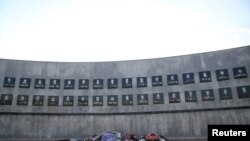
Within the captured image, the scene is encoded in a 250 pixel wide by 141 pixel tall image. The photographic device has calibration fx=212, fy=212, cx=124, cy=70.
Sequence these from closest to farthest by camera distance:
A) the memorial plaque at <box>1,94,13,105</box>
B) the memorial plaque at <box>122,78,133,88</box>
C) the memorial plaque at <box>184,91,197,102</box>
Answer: the memorial plaque at <box>184,91,197,102</box>, the memorial plaque at <box>1,94,13,105</box>, the memorial plaque at <box>122,78,133,88</box>

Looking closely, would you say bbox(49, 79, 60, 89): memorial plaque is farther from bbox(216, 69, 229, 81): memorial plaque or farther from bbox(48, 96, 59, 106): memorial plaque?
bbox(216, 69, 229, 81): memorial plaque

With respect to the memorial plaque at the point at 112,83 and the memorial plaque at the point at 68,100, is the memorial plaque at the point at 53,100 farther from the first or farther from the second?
the memorial plaque at the point at 112,83

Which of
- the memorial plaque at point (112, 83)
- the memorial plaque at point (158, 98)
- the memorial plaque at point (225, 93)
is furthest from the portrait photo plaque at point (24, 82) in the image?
the memorial plaque at point (225, 93)

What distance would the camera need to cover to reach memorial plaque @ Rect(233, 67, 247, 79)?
62.8 feet

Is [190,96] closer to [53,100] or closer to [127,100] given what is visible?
[127,100]

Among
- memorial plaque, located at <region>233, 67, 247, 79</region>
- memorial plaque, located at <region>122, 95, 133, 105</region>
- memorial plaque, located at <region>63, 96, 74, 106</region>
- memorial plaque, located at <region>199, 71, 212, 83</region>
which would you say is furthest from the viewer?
memorial plaque, located at <region>63, 96, 74, 106</region>

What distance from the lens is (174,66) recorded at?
21.3 meters

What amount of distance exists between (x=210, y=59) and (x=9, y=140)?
2025 centimetres

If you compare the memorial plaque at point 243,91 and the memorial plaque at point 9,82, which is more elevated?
the memorial plaque at point 9,82

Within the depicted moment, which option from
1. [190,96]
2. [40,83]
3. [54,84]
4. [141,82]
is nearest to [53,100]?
[54,84]

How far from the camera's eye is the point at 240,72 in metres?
19.3

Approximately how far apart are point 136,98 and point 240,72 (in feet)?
32.5

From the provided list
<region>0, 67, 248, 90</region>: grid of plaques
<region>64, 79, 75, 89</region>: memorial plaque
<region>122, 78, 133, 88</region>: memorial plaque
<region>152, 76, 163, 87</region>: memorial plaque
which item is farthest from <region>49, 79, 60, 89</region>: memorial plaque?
<region>152, 76, 163, 87</region>: memorial plaque

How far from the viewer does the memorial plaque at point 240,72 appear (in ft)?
62.8
